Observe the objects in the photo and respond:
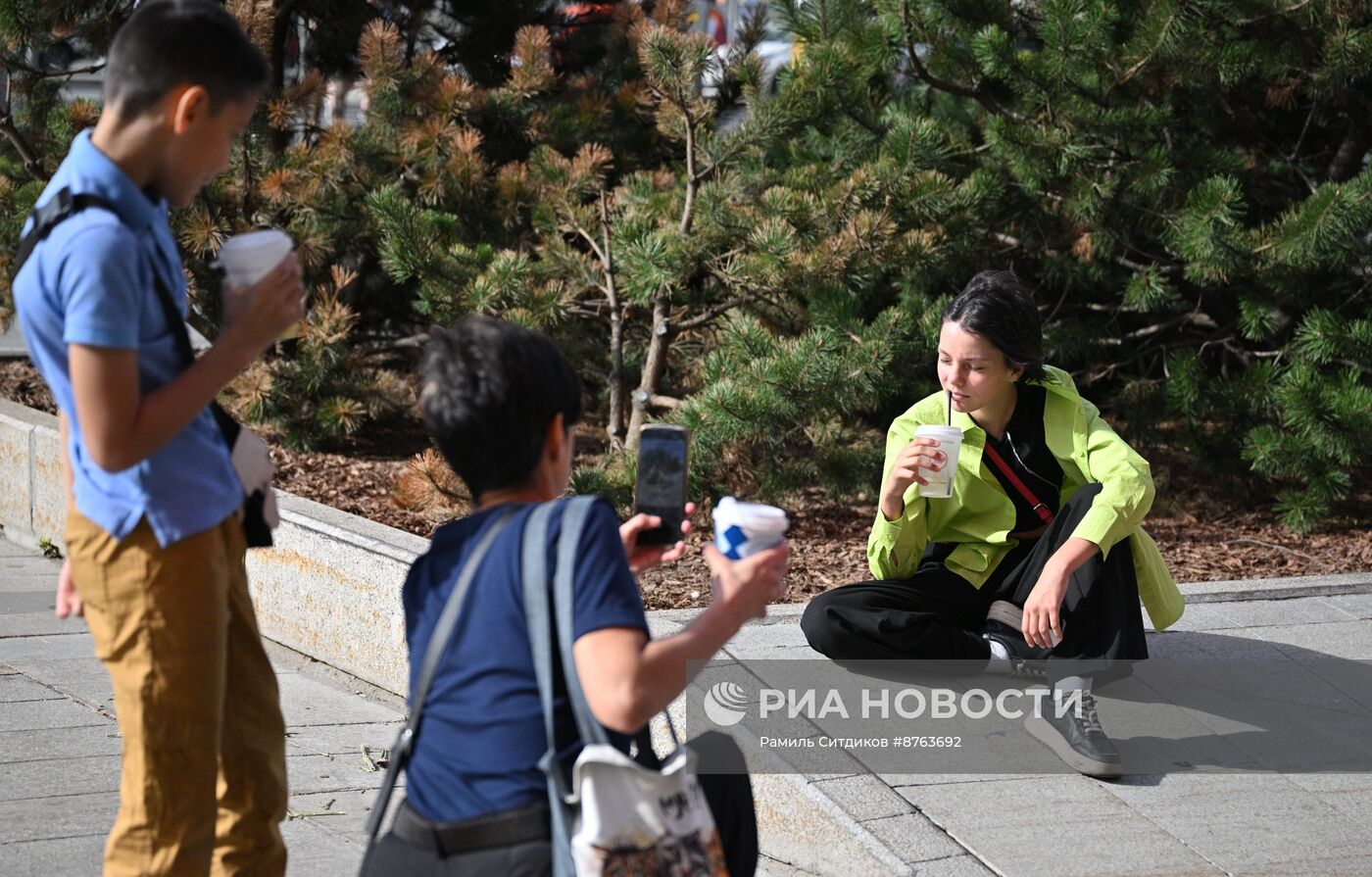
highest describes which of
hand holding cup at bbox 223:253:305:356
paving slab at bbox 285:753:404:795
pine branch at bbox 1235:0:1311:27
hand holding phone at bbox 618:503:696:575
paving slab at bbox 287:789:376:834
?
pine branch at bbox 1235:0:1311:27

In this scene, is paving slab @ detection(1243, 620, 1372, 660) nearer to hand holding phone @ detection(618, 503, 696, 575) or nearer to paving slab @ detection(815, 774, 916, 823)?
paving slab @ detection(815, 774, 916, 823)

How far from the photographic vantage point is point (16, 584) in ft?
18.6

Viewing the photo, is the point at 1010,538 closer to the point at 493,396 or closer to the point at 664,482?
the point at 664,482

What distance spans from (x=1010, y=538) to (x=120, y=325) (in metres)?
2.59

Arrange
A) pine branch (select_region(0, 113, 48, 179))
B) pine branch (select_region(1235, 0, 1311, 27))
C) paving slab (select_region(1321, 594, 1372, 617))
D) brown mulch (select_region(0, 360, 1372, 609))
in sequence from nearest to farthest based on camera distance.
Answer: paving slab (select_region(1321, 594, 1372, 617)), brown mulch (select_region(0, 360, 1372, 609)), pine branch (select_region(1235, 0, 1311, 27)), pine branch (select_region(0, 113, 48, 179))

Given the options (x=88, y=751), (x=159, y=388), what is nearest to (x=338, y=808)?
(x=88, y=751)

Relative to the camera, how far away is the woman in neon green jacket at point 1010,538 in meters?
3.46

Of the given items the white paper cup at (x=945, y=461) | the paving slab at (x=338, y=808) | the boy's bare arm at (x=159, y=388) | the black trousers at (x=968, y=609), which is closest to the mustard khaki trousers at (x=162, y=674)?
the boy's bare arm at (x=159, y=388)

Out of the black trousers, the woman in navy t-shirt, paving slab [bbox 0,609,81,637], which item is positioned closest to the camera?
the woman in navy t-shirt

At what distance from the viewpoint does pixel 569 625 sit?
1847 millimetres

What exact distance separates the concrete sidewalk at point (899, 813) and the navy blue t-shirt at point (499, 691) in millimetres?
1294

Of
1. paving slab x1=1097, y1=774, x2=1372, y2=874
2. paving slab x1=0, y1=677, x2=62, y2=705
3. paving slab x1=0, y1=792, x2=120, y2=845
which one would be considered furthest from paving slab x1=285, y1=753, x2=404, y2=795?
paving slab x1=1097, y1=774, x2=1372, y2=874

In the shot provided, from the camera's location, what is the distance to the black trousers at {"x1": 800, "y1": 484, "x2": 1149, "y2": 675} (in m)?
3.56

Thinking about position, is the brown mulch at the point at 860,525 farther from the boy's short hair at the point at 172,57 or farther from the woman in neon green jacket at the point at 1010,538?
the boy's short hair at the point at 172,57
